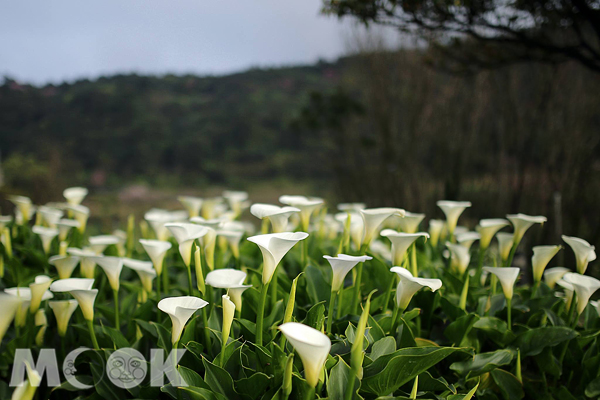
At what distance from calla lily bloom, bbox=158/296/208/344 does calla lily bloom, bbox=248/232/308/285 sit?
163 millimetres

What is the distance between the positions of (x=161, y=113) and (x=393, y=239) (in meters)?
17.7

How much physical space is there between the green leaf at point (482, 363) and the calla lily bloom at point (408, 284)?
270mm

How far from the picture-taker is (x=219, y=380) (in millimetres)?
936

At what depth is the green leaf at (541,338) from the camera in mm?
1203

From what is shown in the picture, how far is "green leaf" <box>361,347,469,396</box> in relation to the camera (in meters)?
0.88

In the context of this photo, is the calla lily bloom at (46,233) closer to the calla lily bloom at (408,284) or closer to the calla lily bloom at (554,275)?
the calla lily bloom at (408,284)

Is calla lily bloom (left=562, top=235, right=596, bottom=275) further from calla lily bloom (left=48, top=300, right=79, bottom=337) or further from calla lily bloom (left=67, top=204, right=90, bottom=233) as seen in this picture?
calla lily bloom (left=67, top=204, right=90, bottom=233)

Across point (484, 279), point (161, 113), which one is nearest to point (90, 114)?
point (161, 113)

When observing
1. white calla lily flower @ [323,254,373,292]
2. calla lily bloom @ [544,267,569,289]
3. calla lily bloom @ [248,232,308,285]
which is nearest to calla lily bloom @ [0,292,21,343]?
calla lily bloom @ [248,232,308,285]

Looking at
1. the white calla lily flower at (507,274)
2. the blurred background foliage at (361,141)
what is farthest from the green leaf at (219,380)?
the blurred background foliage at (361,141)

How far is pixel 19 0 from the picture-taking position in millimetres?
6277

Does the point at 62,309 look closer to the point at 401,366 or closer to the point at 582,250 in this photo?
the point at 401,366

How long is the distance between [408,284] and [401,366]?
0.62 ft

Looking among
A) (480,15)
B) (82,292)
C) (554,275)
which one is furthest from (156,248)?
(480,15)
